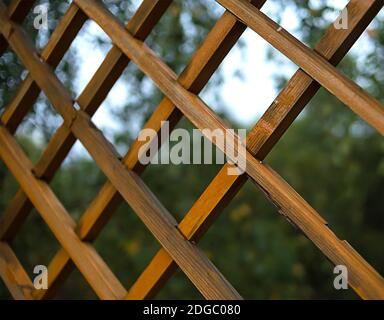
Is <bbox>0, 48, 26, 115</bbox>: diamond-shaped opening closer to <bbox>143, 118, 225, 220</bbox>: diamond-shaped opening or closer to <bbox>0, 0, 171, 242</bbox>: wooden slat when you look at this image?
<bbox>0, 0, 171, 242</bbox>: wooden slat

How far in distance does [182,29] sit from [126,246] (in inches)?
63.7

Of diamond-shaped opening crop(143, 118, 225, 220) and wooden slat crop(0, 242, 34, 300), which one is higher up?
wooden slat crop(0, 242, 34, 300)

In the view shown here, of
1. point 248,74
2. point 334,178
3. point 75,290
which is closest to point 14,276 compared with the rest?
point 248,74

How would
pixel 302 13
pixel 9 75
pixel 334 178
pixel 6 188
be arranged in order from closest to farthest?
pixel 9 75
pixel 302 13
pixel 6 188
pixel 334 178

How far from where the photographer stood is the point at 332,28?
1136 mm

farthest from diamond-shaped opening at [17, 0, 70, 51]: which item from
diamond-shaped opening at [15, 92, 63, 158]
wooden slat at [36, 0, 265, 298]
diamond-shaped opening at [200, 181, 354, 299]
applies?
diamond-shaped opening at [200, 181, 354, 299]

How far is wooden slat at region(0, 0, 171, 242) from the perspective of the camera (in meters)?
1.43

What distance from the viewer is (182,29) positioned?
9.07 feet

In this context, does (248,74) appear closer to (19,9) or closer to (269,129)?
(19,9)

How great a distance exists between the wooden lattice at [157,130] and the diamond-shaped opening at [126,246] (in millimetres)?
2018

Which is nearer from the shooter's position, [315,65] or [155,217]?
[315,65]

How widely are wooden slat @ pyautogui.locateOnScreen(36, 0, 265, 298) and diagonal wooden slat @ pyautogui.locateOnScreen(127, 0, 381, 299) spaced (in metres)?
0.17
